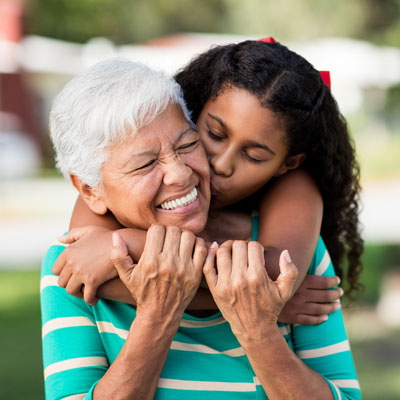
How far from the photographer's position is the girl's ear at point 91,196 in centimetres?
239

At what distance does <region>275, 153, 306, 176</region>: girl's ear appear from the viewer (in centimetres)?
270

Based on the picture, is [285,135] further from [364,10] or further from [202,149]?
[364,10]

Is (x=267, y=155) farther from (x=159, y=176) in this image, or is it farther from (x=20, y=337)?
(x=20, y=337)

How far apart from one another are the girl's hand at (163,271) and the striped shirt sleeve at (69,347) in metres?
0.28

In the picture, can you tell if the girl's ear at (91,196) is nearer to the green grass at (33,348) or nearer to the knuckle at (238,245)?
the knuckle at (238,245)

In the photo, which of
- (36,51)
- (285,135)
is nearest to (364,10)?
(36,51)

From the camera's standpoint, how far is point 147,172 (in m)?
2.21

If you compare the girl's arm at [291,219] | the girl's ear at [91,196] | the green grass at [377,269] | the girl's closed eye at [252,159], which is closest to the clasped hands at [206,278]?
the girl's arm at [291,219]

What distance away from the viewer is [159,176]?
222 cm

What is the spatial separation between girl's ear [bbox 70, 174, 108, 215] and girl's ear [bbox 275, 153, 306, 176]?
80cm

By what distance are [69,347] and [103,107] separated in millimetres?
879

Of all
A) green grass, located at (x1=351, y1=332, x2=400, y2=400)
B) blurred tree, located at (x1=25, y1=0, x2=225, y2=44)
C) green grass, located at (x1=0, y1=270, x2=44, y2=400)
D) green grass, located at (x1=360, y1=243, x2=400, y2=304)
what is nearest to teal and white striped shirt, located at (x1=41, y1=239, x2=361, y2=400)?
green grass, located at (x1=351, y1=332, x2=400, y2=400)

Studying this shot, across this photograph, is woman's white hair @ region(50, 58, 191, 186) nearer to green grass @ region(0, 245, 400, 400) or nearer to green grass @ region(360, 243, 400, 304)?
green grass @ region(0, 245, 400, 400)

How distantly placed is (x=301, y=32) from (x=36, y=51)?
44.9ft
